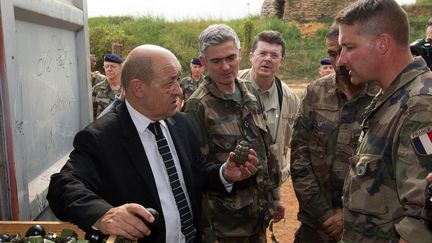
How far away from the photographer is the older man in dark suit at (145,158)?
2076mm

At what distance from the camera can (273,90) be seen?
4129 mm

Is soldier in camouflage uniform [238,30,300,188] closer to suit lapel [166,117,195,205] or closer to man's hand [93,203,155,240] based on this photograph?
suit lapel [166,117,195,205]

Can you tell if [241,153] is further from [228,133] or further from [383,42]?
[383,42]

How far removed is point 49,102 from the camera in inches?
105

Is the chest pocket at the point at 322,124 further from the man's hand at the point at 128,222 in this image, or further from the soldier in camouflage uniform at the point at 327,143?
the man's hand at the point at 128,222

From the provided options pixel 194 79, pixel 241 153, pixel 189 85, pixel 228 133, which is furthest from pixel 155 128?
pixel 194 79

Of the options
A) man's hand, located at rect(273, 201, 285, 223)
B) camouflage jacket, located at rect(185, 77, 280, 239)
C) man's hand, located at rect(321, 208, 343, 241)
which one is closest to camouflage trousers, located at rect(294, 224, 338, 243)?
man's hand, located at rect(321, 208, 343, 241)

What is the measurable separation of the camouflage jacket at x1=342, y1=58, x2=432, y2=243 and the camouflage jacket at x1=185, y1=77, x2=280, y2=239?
951 millimetres

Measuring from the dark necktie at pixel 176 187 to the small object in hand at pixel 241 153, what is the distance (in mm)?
353

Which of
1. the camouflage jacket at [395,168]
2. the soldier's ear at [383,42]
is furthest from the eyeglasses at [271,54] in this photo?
the soldier's ear at [383,42]

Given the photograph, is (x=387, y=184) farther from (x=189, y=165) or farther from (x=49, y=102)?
(x=49, y=102)

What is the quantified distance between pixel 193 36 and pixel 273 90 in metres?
22.6

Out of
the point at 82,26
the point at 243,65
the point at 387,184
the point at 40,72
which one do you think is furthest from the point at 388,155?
the point at 243,65

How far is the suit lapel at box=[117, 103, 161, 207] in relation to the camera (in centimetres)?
212
